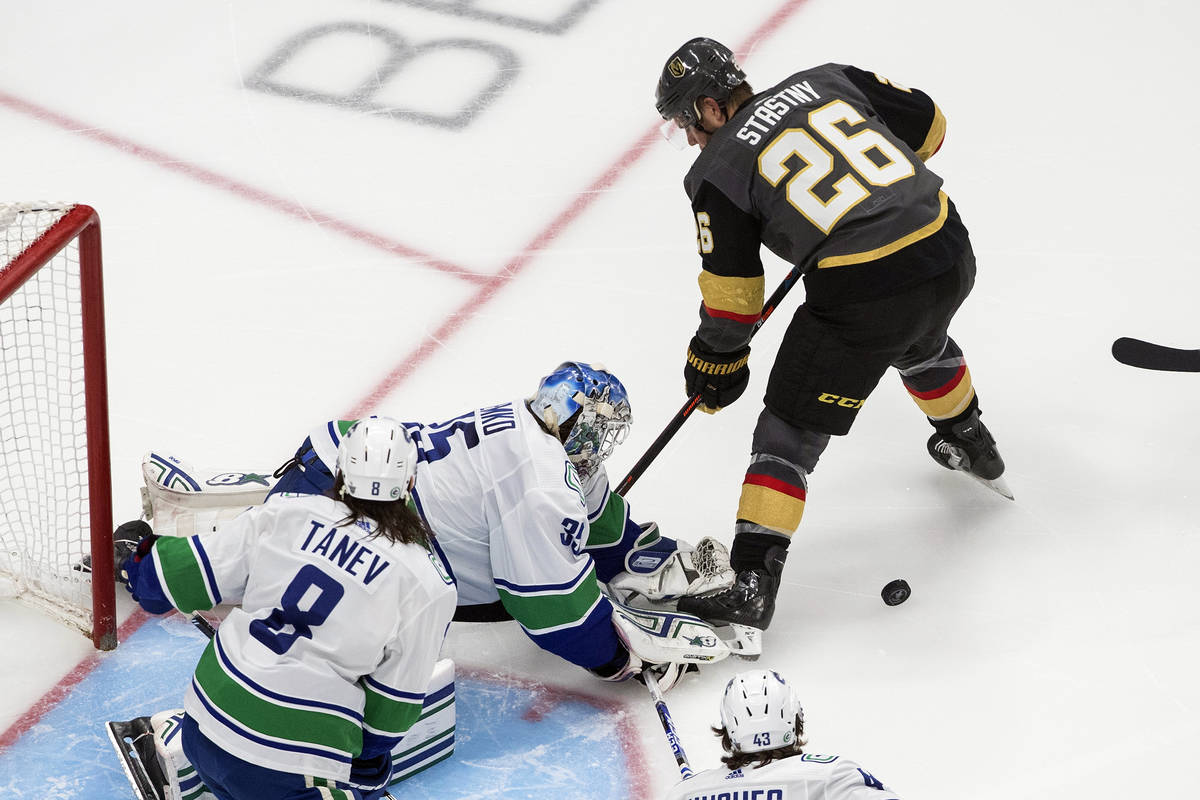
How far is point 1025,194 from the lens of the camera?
4.76 m

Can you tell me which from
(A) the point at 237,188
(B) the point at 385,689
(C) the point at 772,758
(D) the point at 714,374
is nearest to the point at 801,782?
(C) the point at 772,758

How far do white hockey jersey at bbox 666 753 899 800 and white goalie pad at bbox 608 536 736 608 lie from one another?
1.02 m

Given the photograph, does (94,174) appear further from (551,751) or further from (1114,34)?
(1114,34)

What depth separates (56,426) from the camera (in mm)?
3805

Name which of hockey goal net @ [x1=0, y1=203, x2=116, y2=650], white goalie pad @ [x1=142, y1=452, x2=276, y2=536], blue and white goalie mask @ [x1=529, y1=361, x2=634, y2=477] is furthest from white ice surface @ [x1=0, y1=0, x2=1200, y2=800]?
blue and white goalie mask @ [x1=529, y1=361, x2=634, y2=477]

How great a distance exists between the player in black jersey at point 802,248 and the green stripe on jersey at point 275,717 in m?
0.96

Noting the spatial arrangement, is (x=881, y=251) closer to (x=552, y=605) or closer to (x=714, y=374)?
(x=714, y=374)

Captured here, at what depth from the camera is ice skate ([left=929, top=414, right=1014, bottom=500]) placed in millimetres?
3838

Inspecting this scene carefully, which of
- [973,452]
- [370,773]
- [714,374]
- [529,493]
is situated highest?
[529,493]

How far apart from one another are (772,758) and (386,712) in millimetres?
669

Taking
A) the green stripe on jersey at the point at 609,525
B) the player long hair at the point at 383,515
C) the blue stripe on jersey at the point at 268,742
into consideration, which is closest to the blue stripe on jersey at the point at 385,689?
the blue stripe on jersey at the point at 268,742

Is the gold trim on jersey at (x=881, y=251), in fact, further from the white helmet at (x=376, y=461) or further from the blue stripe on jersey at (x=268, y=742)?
the blue stripe on jersey at (x=268, y=742)

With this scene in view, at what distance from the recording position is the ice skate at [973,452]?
12.6 feet

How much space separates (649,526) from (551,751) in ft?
1.83
